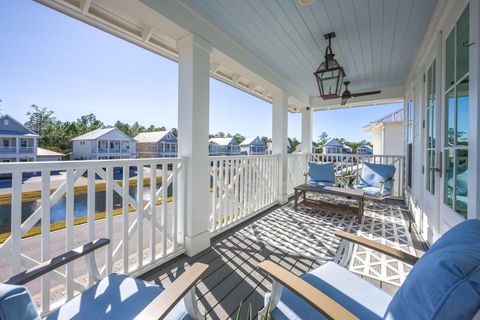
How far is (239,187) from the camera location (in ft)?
11.2

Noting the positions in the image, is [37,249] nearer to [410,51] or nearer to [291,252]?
[291,252]

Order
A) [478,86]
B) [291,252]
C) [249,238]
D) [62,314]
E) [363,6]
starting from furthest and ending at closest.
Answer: [249,238] → [291,252] → [363,6] → [478,86] → [62,314]

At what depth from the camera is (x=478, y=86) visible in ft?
4.44

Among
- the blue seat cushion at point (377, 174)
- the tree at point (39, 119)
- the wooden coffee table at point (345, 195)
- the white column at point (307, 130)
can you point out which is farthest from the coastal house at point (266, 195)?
the white column at point (307, 130)

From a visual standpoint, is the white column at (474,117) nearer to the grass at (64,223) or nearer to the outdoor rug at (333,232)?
the outdoor rug at (333,232)

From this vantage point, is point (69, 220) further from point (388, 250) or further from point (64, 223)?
point (388, 250)

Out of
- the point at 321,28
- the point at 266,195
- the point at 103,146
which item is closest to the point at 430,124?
the point at 321,28

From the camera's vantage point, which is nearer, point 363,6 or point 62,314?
point 62,314

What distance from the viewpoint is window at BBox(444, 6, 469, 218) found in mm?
1644

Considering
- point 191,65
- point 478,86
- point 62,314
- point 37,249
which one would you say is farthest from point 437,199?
point 37,249

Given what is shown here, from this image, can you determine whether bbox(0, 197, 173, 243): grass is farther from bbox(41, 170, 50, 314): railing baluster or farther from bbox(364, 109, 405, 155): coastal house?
bbox(364, 109, 405, 155): coastal house

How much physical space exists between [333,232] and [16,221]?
126 inches

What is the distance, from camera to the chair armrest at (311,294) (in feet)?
2.62

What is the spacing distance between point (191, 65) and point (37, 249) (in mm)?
2755
